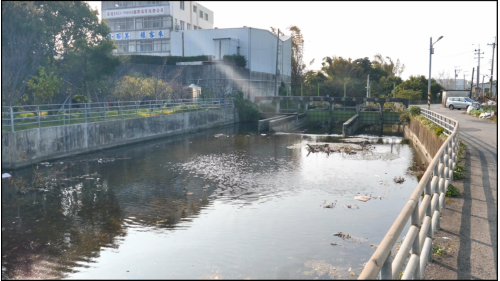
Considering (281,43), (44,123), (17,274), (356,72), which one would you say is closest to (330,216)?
(17,274)

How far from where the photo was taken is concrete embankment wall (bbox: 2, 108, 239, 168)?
67.8ft

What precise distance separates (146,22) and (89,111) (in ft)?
179

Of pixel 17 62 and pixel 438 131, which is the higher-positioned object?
pixel 17 62

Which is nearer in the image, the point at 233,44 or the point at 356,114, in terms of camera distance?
the point at 356,114

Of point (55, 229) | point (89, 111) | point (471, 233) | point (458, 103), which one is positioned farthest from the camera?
point (458, 103)

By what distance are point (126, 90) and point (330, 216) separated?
27.0 m

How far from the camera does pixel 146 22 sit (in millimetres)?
79625

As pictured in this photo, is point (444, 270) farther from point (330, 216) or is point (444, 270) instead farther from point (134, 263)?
point (330, 216)

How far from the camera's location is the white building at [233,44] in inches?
2297

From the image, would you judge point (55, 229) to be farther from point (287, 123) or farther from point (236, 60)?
point (236, 60)

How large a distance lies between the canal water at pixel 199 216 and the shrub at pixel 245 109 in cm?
2538

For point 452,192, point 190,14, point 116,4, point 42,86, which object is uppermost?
point 116,4

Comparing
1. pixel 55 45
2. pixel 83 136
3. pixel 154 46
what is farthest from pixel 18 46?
pixel 154 46

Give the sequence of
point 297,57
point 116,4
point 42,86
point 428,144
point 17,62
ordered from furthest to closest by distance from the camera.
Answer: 1. point 297,57
2. point 116,4
3. point 17,62
4. point 42,86
5. point 428,144
